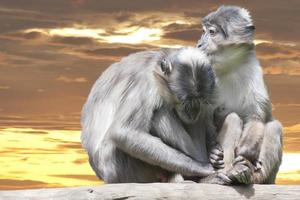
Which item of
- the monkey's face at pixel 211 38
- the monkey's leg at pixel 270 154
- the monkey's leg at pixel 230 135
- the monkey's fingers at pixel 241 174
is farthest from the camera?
the monkey's face at pixel 211 38

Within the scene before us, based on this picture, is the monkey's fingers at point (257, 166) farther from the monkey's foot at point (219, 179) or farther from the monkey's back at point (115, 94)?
the monkey's back at point (115, 94)

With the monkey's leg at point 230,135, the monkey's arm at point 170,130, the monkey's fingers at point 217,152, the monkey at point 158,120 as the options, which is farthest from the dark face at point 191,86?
the monkey's fingers at point 217,152

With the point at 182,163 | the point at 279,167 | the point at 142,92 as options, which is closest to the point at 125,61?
the point at 142,92

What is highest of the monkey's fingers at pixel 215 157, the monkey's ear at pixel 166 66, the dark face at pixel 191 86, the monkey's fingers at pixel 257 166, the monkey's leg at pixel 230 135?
the monkey's ear at pixel 166 66

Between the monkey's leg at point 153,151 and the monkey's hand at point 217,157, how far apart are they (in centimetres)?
13

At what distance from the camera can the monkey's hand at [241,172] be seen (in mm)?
6508

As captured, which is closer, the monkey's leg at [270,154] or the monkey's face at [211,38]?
the monkey's leg at [270,154]

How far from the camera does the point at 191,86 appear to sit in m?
6.68

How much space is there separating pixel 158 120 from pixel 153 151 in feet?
1.11

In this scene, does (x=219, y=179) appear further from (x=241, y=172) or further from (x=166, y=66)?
(x=166, y=66)

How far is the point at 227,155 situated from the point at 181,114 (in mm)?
624

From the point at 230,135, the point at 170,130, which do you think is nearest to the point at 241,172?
the point at 230,135

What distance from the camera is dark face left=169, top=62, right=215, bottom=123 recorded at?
662 cm

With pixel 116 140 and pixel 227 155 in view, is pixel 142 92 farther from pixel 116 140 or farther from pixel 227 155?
pixel 227 155
